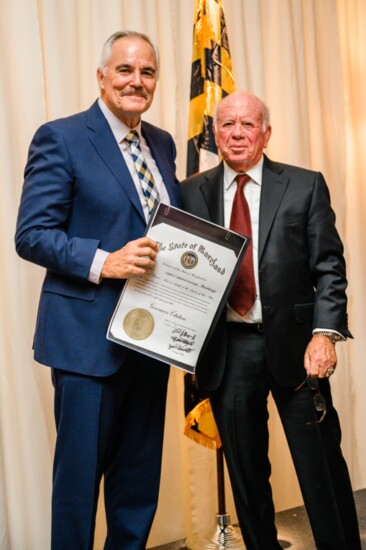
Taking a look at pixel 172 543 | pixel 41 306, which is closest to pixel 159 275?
pixel 41 306

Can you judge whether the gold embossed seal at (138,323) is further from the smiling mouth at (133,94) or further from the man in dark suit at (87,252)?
the smiling mouth at (133,94)

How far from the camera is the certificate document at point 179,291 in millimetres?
1977

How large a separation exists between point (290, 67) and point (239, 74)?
0.95 ft

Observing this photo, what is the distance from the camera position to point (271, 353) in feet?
7.08

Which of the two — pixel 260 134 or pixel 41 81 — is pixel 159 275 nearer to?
pixel 260 134

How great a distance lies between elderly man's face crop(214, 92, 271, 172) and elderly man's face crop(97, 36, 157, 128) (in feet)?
0.93

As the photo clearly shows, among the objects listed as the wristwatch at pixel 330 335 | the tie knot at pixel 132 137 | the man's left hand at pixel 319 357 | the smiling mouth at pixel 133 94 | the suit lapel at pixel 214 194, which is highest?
the smiling mouth at pixel 133 94

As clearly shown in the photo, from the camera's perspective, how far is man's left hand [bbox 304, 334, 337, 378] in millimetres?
2107

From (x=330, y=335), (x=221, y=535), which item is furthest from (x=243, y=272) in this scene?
(x=221, y=535)

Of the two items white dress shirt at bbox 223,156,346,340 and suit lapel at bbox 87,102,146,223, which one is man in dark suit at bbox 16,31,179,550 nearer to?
suit lapel at bbox 87,102,146,223

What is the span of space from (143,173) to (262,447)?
0.93m

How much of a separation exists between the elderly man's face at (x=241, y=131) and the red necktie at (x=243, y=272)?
0.14m

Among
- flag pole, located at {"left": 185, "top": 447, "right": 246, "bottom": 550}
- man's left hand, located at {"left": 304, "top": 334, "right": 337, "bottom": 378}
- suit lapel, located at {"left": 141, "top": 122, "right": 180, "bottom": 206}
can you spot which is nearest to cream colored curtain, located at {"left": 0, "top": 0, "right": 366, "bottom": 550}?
flag pole, located at {"left": 185, "top": 447, "right": 246, "bottom": 550}

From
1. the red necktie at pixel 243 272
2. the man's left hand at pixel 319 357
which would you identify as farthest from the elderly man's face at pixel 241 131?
the man's left hand at pixel 319 357
